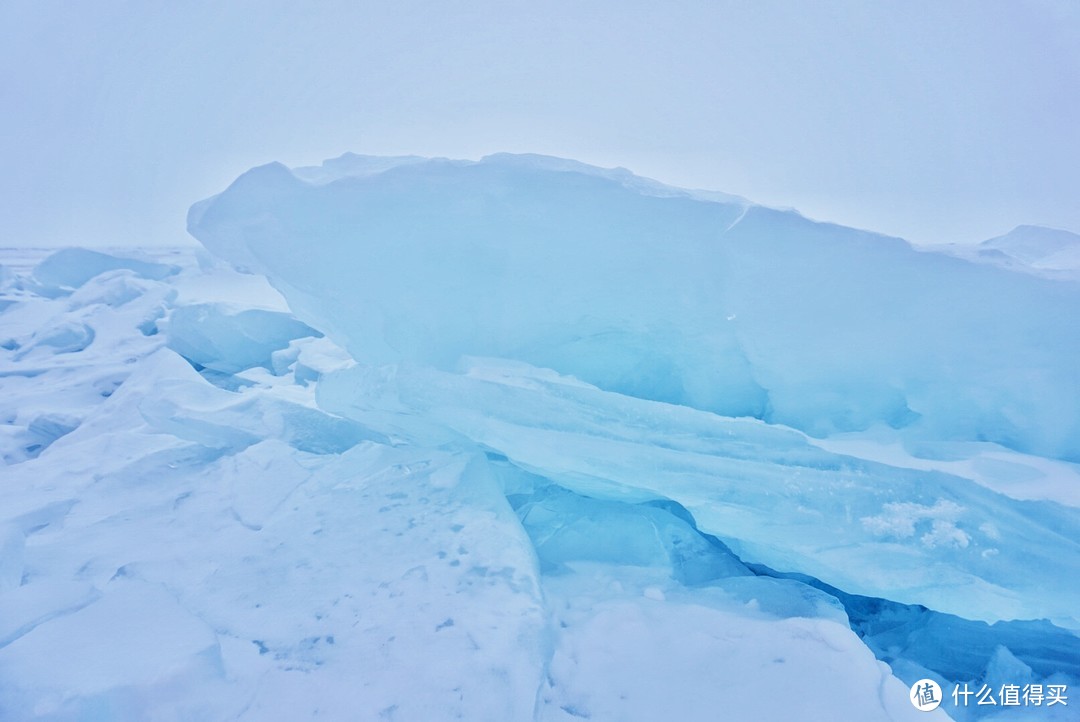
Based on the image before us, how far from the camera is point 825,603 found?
1871 millimetres

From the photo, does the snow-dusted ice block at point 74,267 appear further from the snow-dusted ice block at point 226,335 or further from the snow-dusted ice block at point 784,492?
the snow-dusted ice block at point 784,492

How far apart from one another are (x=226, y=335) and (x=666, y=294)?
16.1 feet

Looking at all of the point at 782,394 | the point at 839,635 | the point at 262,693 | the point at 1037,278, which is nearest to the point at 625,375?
the point at 782,394

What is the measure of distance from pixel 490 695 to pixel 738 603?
3.22 ft

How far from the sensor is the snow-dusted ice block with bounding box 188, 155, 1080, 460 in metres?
2.11

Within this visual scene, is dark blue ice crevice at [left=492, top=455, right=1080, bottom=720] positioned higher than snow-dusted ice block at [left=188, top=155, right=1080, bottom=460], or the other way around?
snow-dusted ice block at [left=188, top=155, right=1080, bottom=460]

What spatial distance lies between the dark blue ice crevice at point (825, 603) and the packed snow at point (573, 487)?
0.01 m

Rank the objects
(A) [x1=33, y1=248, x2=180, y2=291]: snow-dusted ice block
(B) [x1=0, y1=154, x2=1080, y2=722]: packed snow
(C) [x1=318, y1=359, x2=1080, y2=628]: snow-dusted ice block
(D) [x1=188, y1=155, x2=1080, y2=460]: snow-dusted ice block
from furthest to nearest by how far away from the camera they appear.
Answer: (A) [x1=33, y1=248, x2=180, y2=291]: snow-dusted ice block
(D) [x1=188, y1=155, x2=1080, y2=460]: snow-dusted ice block
(C) [x1=318, y1=359, x2=1080, y2=628]: snow-dusted ice block
(B) [x1=0, y1=154, x2=1080, y2=722]: packed snow

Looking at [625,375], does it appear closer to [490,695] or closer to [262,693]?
[490,695]

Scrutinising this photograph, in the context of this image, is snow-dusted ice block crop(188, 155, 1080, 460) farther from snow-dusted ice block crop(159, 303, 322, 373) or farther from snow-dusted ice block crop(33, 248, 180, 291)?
snow-dusted ice block crop(33, 248, 180, 291)

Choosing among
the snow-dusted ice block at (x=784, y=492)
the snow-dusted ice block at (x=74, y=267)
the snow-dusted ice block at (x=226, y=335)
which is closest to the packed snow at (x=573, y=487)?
the snow-dusted ice block at (x=784, y=492)

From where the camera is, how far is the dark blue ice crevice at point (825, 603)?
199 cm

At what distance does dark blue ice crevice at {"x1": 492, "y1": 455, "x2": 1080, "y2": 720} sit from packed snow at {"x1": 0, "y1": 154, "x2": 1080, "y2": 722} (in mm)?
11

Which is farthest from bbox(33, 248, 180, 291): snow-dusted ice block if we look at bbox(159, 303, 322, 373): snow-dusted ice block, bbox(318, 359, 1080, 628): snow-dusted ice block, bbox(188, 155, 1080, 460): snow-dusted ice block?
bbox(318, 359, 1080, 628): snow-dusted ice block
